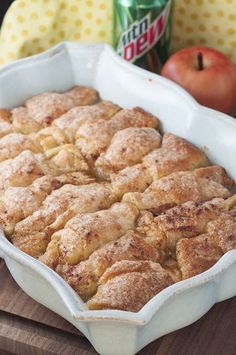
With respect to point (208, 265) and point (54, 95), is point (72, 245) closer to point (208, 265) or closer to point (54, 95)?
point (208, 265)

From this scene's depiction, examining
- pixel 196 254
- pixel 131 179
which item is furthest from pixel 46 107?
pixel 196 254

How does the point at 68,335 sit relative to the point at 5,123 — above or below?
below

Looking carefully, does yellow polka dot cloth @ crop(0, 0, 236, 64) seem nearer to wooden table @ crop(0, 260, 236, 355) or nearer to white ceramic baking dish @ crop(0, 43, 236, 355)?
white ceramic baking dish @ crop(0, 43, 236, 355)

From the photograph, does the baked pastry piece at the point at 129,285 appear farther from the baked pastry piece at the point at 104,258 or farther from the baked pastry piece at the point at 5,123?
the baked pastry piece at the point at 5,123

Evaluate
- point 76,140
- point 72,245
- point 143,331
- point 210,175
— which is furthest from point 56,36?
point 143,331

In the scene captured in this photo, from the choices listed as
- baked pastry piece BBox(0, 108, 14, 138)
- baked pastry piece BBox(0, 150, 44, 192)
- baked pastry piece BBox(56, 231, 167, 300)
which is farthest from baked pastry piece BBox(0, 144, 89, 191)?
baked pastry piece BBox(56, 231, 167, 300)

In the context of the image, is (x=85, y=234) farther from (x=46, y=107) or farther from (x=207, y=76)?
(x=207, y=76)
